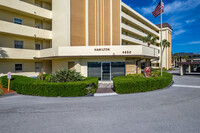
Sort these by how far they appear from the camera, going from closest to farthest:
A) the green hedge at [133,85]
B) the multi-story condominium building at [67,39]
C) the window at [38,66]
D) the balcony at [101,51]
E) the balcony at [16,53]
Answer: the green hedge at [133,85], the balcony at [101,51], the multi-story condominium building at [67,39], the balcony at [16,53], the window at [38,66]

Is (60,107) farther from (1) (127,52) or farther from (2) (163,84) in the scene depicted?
(1) (127,52)

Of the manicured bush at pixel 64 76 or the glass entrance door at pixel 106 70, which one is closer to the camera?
the manicured bush at pixel 64 76

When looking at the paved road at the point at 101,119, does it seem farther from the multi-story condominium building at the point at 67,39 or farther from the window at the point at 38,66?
the window at the point at 38,66

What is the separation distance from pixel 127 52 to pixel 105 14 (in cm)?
917

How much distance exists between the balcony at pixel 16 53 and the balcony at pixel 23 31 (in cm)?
252

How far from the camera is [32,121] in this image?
5207mm

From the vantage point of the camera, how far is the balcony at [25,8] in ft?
54.9

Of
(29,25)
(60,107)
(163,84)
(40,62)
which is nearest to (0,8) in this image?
(29,25)

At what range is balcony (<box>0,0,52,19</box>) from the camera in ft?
54.9

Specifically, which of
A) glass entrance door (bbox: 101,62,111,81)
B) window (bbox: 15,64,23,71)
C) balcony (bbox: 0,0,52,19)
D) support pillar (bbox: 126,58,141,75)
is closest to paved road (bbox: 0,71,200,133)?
glass entrance door (bbox: 101,62,111,81)

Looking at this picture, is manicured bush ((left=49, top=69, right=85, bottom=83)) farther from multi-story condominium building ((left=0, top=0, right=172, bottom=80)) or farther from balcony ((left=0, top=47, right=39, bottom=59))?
balcony ((left=0, top=47, right=39, bottom=59))

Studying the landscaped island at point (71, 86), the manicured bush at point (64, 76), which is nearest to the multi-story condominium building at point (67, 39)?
the manicured bush at point (64, 76)

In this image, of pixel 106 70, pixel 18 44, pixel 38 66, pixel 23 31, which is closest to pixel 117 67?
pixel 106 70

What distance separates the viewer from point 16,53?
17516 millimetres
